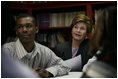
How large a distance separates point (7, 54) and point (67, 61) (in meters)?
0.40

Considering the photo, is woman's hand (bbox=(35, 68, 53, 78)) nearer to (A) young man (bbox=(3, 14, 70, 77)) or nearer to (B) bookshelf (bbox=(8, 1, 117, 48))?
(A) young man (bbox=(3, 14, 70, 77))

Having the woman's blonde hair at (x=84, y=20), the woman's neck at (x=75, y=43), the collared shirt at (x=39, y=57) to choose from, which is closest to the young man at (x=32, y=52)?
the collared shirt at (x=39, y=57)

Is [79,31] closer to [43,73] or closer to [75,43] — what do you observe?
[75,43]

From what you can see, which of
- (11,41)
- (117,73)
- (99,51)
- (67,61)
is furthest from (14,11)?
(117,73)

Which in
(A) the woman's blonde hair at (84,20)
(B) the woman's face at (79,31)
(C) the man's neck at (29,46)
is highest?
(A) the woman's blonde hair at (84,20)

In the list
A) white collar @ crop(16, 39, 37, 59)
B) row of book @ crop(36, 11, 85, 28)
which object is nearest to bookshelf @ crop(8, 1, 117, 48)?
row of book @ crop(36, 11, 85, 28)

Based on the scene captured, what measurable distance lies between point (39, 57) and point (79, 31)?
317mm

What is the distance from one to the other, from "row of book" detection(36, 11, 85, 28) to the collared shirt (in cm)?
17

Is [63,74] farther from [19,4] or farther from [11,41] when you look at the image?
[19,4]

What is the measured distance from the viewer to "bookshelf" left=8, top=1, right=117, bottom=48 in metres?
1.63

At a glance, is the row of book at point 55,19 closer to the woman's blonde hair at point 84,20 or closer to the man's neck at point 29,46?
the woman's blonde hair at point 84,20

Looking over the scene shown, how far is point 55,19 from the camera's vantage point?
175cm

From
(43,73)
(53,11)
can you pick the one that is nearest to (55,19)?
(53,11)

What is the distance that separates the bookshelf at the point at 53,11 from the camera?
1627 millimetres
